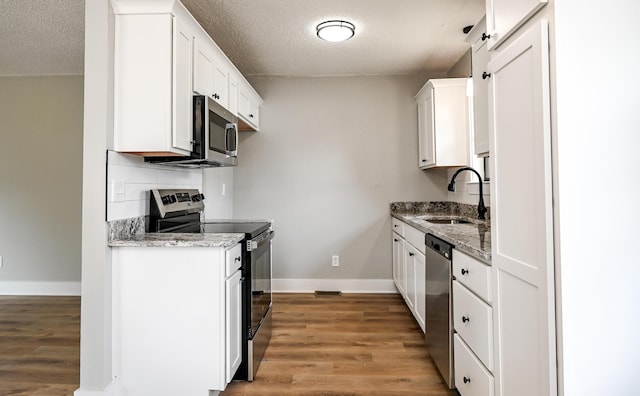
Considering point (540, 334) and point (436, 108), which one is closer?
point (540, 334)

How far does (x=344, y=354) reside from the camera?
7.83 feet

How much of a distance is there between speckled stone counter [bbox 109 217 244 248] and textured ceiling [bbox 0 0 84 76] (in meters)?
1.71

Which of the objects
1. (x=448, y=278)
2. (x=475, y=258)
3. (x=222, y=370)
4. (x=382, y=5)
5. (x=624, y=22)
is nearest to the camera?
(x=624, y=22)

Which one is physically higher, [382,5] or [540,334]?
[382,5]

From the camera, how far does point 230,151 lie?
8.13 feet

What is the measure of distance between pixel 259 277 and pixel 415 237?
4.12 ft

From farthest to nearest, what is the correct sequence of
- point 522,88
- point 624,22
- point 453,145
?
point 453,145 → point 522,88 → point 624,22

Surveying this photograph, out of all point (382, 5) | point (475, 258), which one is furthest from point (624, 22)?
point (382, 5)

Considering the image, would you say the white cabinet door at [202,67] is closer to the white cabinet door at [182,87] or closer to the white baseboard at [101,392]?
the white cabinet door at [182,87]

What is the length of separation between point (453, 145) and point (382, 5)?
4.71ft

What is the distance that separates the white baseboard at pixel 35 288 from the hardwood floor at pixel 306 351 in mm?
211

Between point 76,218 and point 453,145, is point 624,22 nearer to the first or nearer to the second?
point 453,145

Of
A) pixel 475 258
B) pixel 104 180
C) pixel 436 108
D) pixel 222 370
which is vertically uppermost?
pixel 436 108

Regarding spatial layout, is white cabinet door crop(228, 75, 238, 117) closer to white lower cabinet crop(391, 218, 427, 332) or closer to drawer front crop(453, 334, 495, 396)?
white lower cabinet crop(391, 218, 427, 332)
